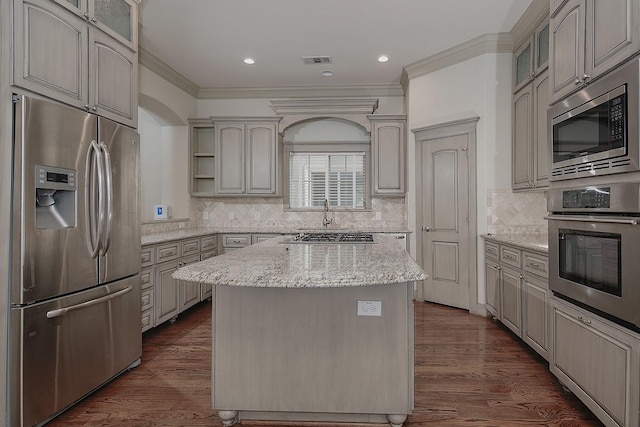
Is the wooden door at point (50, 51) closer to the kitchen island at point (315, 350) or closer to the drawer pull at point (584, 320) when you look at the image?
the kitchen island at point (315, 350)

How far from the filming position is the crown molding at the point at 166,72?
4.18m

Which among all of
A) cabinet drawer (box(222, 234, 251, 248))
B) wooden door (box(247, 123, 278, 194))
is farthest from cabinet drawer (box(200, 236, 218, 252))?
wooden door (box(247, 123, 278, 194))

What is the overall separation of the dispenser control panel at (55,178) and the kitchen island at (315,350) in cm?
91

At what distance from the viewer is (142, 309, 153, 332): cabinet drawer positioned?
332cm

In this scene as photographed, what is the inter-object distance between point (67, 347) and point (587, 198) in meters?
2.92

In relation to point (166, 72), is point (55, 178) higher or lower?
lower

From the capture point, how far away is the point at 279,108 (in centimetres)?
519

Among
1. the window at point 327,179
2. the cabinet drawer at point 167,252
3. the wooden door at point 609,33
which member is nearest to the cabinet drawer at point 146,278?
the cabinet drawer at point 167,252

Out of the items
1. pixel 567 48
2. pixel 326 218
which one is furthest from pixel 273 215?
pixel 567 48

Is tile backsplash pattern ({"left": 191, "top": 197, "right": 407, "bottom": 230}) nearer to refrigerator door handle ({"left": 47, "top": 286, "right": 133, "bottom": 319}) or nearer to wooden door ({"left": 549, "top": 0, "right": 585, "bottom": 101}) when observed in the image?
refrigerator door handle ({"left": 47, "top": 286, "right": 133, "bottom": 319})

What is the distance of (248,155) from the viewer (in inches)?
203

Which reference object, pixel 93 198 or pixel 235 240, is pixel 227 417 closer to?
pixel 93 198

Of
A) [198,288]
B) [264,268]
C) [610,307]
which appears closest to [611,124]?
[610,307]

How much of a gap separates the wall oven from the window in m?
3.33
